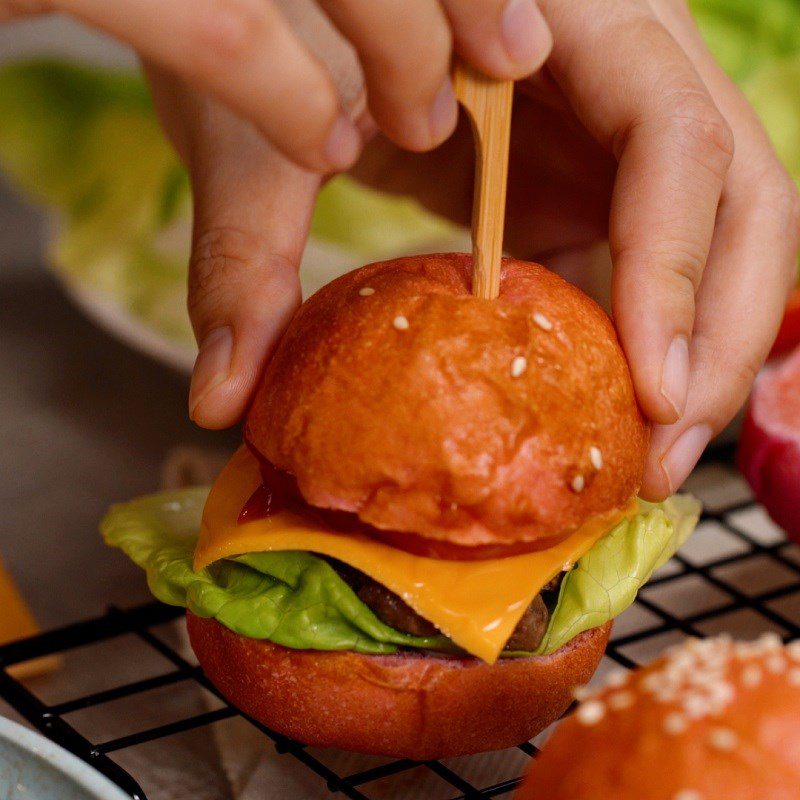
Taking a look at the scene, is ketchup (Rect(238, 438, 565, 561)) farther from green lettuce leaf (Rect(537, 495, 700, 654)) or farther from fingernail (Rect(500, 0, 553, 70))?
fingernail (Rect(500, 0, 553, 70))

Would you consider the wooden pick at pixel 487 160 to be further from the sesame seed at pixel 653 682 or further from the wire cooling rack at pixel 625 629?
the wire cooling rack at pixel 625 629

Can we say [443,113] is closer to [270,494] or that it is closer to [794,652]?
[270,494]

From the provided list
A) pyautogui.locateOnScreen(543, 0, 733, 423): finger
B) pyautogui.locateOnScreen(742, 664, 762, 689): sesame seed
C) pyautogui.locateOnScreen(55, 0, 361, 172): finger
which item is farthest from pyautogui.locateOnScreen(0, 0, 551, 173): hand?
pyautogui.locateOnScreen(742, 664, 762, 689): sesame seed

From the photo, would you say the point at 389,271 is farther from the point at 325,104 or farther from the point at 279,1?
the point at 279,1

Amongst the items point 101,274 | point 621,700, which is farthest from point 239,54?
point 101,274

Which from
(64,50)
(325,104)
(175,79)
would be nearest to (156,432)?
(175,79)
